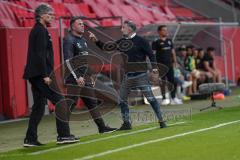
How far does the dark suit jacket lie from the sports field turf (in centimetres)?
118

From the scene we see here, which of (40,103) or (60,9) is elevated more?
(60,9)

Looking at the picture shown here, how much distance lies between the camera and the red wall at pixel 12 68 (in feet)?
56.2

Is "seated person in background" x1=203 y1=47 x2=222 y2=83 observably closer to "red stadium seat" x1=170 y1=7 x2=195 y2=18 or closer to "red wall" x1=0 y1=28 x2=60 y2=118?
"red stadium seat" x1=170 y1=7 x2=195 y2=18

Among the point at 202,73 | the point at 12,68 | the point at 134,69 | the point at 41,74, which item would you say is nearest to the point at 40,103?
the point at 41,74

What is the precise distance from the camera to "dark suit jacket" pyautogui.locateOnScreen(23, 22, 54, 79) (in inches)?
435

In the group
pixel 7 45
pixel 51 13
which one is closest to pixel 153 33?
pixel 7 45

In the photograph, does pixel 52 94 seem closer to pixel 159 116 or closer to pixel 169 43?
pixel 159 116

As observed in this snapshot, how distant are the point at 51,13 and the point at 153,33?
443 inches

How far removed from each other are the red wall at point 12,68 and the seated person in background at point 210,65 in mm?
8164

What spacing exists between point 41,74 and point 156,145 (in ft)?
6.93

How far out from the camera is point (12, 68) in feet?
56.7

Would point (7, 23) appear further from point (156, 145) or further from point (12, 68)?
point (156, 145)

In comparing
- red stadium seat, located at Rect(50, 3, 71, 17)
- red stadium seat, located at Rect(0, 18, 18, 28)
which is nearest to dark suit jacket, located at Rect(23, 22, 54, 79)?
red stadium seat, located at Rect(0, 18, 18, 28)

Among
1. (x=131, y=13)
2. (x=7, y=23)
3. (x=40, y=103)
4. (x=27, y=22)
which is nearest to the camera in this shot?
(x=40, y=103)
